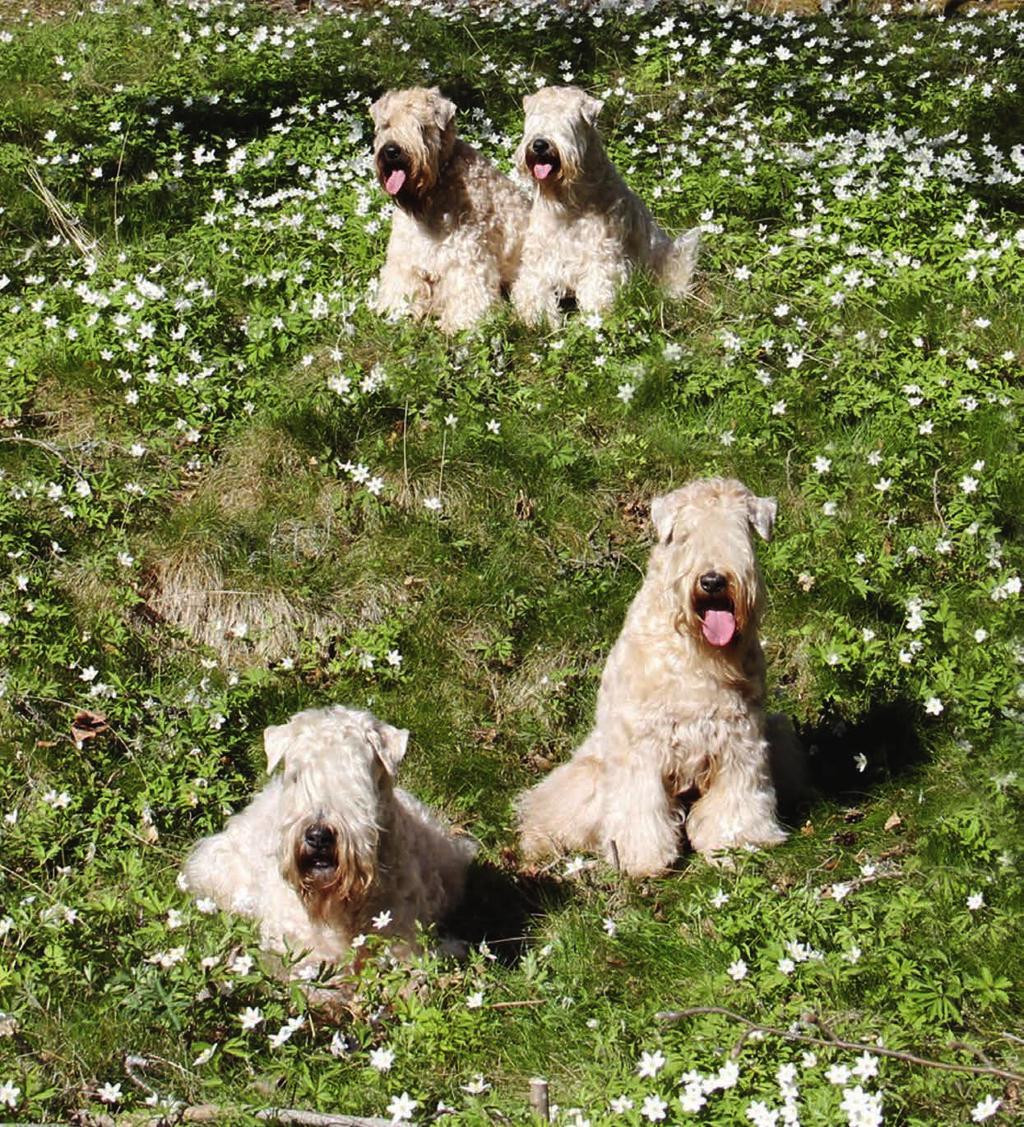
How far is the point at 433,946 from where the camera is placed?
221 inches

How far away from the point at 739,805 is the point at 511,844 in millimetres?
1111

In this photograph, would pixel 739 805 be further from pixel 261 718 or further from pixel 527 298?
pixel 527 298

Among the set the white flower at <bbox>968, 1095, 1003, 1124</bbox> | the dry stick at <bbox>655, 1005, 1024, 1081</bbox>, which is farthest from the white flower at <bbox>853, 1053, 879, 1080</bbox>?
the white flower at <bbox>968, 1095, 1003, 1124</bbox>

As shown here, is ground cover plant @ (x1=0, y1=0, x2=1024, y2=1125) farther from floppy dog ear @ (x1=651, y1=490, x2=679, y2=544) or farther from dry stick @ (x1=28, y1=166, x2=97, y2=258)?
floppy dog ear @ (x1=651, y1=490, x2=679, y2=544)

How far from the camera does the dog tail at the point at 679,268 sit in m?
9.20

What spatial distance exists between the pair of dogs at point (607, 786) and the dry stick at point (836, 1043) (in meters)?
1.19

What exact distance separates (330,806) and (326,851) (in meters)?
0.15

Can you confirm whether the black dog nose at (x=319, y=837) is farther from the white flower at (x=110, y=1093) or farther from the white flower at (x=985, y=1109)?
the white flower at (x=985, y=1109)

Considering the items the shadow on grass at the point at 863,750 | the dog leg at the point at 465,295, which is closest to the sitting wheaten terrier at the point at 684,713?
the shadow on grass at the point at 863,750

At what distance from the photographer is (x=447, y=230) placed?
8883 mm

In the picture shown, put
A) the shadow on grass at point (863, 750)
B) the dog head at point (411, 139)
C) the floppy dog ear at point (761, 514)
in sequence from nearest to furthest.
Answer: the floppy dog ear at point (761, 514) → the shadow on grass at point (863, 750) → the dog head at point (411, 139)

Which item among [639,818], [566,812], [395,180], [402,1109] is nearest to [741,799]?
[639,818]

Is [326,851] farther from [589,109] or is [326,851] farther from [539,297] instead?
[589,109]

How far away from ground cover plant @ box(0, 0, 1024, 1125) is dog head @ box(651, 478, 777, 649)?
1.00 meters
